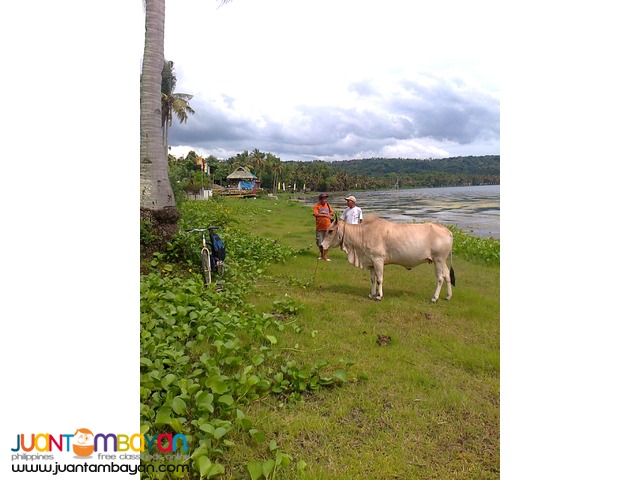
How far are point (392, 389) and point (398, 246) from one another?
2.71 m

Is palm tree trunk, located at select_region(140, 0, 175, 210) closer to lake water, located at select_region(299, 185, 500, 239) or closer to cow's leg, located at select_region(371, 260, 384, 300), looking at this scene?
cow's leg, located at select_region(371, 260, 384, 300)

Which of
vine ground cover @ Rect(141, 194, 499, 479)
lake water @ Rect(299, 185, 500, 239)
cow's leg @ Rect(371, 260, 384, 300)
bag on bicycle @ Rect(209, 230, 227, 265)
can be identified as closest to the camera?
vine ground cover @ Rect(141, 194, 499, 479)

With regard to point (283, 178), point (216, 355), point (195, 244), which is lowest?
point (216, 355)

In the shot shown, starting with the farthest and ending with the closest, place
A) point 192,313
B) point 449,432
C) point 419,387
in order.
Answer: point 192,313
point 419,387
point 449,432

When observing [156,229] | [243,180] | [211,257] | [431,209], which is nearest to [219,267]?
[211,257]

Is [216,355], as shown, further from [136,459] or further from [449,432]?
[449,432]

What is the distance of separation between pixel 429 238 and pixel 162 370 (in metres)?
3.68

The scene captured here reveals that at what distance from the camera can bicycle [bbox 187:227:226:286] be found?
4.59 meters

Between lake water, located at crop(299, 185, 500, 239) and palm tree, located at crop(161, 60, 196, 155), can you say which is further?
lake water, located at crop(299, 185, 500, 239)

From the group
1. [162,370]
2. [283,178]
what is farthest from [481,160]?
[283,178]

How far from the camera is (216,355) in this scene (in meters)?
2.66

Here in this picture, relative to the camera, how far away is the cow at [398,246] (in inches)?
197

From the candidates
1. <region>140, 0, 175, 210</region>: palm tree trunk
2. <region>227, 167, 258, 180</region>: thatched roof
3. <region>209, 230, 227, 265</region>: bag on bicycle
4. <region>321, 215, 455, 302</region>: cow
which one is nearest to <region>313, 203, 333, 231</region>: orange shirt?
<region>321, 215, 455, 302</region>: cow

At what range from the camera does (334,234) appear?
5309 mm
